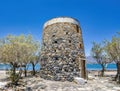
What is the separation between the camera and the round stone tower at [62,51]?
2305 cm

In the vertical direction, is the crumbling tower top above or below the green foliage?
above

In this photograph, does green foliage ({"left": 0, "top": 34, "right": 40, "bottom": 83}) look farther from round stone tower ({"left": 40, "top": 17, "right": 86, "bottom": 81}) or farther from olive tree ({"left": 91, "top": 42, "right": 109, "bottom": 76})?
olive tree ({"left": 91, "top": 42, "right": 109, "bottom": 76})

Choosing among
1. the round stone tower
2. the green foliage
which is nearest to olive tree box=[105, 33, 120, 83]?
the round stone tower

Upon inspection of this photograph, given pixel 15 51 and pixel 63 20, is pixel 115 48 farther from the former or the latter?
pixel 15 51

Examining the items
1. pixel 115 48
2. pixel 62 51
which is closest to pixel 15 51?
pixel 62 51

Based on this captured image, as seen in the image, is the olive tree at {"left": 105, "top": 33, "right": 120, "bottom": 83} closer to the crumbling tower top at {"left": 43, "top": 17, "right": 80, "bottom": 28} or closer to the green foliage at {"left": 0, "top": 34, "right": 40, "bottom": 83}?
the crumbling tower top at {"left": 43, "top": 17, "right": 80, "bottom": 28}

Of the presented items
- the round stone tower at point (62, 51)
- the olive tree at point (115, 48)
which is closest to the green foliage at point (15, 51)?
the round stone tower at point (62, 51)

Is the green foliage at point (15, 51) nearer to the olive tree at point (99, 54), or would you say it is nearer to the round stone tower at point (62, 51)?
the round stone tower at point (62, 51)

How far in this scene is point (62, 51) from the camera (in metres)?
23.3

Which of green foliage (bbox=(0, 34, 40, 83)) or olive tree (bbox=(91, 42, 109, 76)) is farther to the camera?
olive tree (bbox=(91, 42, 109, 76))

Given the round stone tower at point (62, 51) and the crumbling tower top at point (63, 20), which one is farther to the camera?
the crumbling tower top at point (63, 20)

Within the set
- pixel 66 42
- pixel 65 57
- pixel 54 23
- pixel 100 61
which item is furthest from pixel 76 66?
pixel 100 61

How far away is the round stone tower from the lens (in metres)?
23.0

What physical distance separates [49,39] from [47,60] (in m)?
3.12
